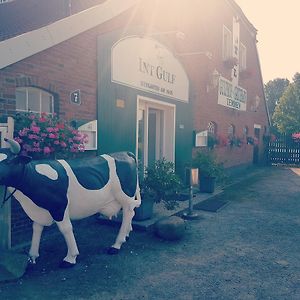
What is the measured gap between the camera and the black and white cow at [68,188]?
12.5 feet

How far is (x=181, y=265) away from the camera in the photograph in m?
4.44

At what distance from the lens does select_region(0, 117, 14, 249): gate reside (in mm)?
4516

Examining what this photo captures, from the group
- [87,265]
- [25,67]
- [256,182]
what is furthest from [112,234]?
[256,182]

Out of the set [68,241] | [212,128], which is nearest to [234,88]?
[212,128]

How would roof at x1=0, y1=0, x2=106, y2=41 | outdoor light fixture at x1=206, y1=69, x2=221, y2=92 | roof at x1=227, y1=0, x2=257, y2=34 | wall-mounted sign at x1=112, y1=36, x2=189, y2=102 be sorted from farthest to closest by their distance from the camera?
roof at x1=227, y1=0, x2=257, y2=34
outdoor light fixture at x1=206, y1=69, x2=221, y2=92
roof at x1=0, y1=0, x2=106, y2=41
wall-mounted sign at x1=112, y1=36, x2=189, y2=102

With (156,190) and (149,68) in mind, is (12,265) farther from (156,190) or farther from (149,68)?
(149,68)

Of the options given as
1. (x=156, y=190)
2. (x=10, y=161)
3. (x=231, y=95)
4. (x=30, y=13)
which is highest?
(x=30, y=13)

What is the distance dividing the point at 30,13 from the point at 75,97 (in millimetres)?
5793

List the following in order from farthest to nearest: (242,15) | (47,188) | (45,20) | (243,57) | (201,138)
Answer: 1. (243,57)
2. (242,15)
3. (201,138)
4. (45,20)
5. (47,188)

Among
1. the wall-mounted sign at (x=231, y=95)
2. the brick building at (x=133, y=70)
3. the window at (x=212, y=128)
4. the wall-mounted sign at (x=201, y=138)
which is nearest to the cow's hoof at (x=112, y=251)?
the brick building at (x=133, y=70)

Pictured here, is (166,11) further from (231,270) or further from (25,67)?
(231,270)

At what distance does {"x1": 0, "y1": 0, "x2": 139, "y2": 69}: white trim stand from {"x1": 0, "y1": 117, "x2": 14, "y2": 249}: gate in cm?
90

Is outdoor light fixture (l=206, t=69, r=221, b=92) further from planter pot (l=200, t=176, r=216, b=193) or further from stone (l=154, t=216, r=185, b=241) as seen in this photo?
stone (l=154, t=216, r=185, b=241)

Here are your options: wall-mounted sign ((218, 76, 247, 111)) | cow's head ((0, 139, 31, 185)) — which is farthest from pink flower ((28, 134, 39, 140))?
wall-mounted sign ((218, 76, 247, 111))
